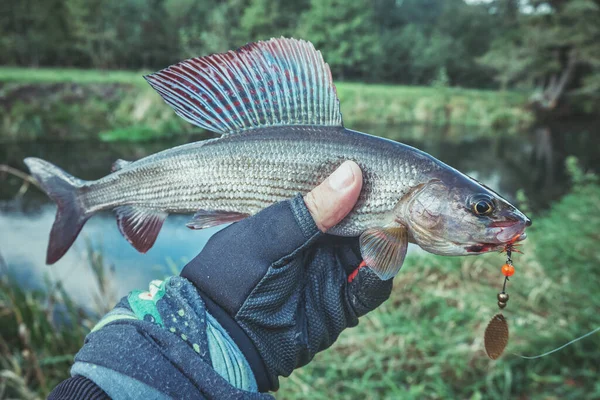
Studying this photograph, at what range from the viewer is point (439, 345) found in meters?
4.01

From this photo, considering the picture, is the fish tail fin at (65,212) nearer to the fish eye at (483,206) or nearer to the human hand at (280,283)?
the human hand at (280,283)

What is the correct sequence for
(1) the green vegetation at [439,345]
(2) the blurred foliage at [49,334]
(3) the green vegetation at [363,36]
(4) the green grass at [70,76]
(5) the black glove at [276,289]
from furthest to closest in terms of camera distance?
1. (4) the green grass at [70,76]
2. (3) the green vegetation at [363,36]
3. (2) the blurred foliage at [49,334]
4. (1) the green vegetation at [439,345]
5. (5) the black glove at [276,289]

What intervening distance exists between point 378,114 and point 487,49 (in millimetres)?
16868

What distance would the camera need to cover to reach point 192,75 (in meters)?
1.49

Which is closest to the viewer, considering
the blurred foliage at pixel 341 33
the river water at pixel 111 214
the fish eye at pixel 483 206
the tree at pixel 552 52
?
the fish eye at pixel 483 206

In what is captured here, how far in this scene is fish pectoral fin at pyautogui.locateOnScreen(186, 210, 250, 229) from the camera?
1511 millimetres

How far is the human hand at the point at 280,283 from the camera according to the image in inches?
55.1

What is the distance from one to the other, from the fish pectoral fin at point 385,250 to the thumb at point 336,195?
0.12 m

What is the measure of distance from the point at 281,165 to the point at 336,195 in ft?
0.74

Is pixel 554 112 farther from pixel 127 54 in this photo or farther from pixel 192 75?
pixel 192 75

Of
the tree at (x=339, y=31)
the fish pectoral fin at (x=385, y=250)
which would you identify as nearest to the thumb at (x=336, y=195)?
the fish pectoral fin at (x=385, y=250)

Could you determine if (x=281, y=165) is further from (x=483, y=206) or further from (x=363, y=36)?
(x=363, y=36)

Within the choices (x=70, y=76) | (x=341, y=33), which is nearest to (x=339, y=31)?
(x=341, y=33)

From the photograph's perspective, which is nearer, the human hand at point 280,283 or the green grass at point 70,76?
the human hand at point 280,283
